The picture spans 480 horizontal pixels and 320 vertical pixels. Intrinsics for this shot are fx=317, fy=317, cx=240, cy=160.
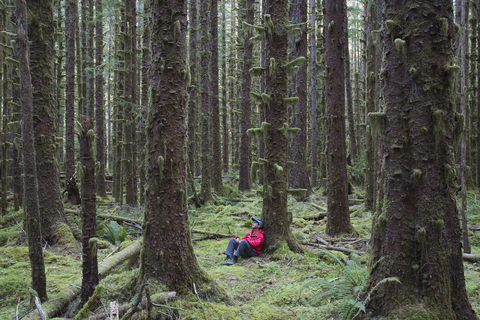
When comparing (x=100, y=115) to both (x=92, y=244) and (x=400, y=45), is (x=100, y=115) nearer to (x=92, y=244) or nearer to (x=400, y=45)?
(x=92, y=244)

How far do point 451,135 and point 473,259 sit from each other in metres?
3.69

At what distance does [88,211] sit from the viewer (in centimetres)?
359

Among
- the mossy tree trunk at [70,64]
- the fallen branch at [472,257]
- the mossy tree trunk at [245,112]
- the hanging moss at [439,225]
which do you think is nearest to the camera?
the hanging moss at [439,225]

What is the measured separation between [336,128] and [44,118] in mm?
6883

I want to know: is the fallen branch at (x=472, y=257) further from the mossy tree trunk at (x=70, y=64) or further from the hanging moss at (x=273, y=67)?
the mossy tree trunk at (x=70, y=64)

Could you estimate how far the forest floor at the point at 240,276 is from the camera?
12.6 feet

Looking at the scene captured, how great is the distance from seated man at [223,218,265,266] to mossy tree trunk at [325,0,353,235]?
7.23ft

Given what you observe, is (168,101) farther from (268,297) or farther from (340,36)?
(340,36)

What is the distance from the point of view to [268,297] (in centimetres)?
475

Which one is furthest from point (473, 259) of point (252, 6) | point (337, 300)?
point (252, 6)

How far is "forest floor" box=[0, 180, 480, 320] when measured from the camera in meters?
3.85

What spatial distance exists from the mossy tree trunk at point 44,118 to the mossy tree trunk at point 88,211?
12.2 feet

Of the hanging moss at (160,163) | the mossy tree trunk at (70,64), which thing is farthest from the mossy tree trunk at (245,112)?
the hanging moss at (160,163)

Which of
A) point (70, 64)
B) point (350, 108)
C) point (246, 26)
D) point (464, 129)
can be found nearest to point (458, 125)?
point (464, 129)
